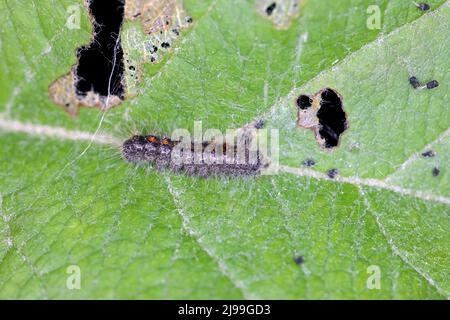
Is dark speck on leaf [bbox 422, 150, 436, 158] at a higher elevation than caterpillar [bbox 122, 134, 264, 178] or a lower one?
lower

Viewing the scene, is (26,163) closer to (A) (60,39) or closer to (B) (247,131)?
(A) (60,39)

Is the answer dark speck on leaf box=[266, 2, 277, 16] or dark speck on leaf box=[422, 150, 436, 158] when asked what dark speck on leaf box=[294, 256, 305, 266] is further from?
dark speck on leaf box=[266, 2, 277, 16]

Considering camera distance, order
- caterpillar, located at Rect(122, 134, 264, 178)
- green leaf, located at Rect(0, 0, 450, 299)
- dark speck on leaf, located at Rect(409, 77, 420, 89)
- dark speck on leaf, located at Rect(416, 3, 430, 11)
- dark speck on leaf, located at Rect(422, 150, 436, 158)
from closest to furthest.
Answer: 1. green leaf, located at Rect(0, 0, 450, 299)
2. dark speck on leaf, located at Rect(416, 3, 430, 11)
3. dark speck on leaf, located at Rect(409, 77, 420, 89)
4. dark speck on leaf, located at Rect(422, 150, 436, 158)
5. caterpillar, located at Rect(122, 134, 264, 178)

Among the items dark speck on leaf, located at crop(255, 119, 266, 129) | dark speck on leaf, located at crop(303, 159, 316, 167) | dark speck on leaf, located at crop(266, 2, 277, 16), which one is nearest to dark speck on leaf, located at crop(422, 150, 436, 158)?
dark speck on leaf, located at crop(303, 159, 316, 167)

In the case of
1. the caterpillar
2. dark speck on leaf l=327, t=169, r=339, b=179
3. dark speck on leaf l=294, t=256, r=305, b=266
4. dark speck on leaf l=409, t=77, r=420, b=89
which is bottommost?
dark speck on leaf l=294, t=256, r=305, b=266

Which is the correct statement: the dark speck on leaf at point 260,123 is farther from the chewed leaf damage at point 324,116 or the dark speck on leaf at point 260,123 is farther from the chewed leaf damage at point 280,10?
the chewed leaf damage at point 280,10

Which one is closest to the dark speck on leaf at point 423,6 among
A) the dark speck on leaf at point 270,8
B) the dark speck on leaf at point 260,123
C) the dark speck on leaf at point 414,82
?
the dark speck on leaf at point 414,82

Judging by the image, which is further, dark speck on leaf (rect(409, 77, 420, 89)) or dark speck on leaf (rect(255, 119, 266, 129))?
dark speck on leaf (rect(255, 119, 266, 129))
